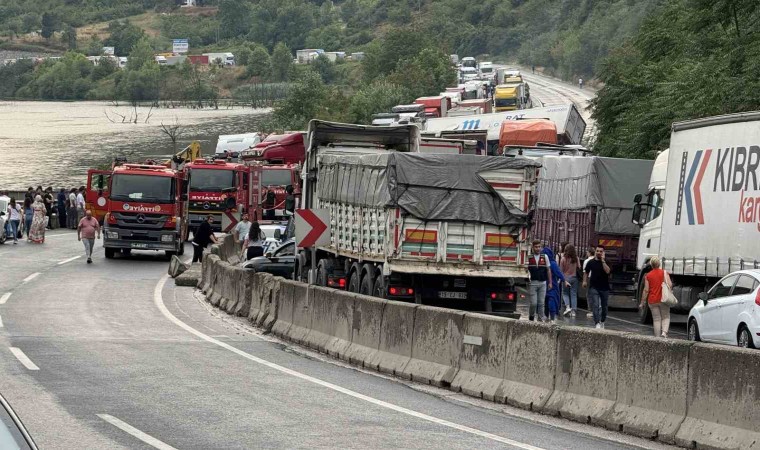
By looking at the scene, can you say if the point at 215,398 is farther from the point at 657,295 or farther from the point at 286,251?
the point at 286,251

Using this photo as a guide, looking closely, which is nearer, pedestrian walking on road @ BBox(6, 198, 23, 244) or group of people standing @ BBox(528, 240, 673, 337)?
group of people standing @ BBox(528, 240, 673, 337)

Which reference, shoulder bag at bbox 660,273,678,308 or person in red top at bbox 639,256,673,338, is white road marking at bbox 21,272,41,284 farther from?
shoulder bag at bbox 660,273,678,308

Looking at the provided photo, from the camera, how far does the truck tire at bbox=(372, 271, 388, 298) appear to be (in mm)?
23672

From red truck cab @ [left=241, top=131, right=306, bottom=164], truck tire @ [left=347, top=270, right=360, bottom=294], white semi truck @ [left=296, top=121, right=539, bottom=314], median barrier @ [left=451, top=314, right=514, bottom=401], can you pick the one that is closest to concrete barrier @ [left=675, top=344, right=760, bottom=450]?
median barrier @ [left=451, top=314, right=514, bottom=401]

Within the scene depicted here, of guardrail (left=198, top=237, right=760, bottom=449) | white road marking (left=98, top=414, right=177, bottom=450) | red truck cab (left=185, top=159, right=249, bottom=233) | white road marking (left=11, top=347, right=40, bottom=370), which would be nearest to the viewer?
white road marking (left=98, top=414, right=177, bottom=450)

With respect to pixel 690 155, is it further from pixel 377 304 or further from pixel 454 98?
pixel 454 98

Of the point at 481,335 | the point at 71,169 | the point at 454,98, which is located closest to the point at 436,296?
the point at 481,335

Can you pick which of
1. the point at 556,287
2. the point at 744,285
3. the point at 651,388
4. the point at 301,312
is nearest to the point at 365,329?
the point at 301,312

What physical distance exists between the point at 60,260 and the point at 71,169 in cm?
10865

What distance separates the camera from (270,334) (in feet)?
74.0

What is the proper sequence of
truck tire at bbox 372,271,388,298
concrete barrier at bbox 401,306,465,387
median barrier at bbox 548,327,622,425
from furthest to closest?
truck tire at bbox 372,271,388,298 → concrete barrier at bbox 401,306,465,387 → median barrier at bbox 548,327,622,425

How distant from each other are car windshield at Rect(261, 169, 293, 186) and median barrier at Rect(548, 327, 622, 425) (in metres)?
38.4

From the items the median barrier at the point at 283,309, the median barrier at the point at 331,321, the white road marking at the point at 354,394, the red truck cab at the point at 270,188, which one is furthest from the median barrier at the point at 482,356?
the red truck cab at the point at 270,188

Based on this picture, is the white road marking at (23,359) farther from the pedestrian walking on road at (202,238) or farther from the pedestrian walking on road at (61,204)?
the pedestrian walking on road at (61,204)
